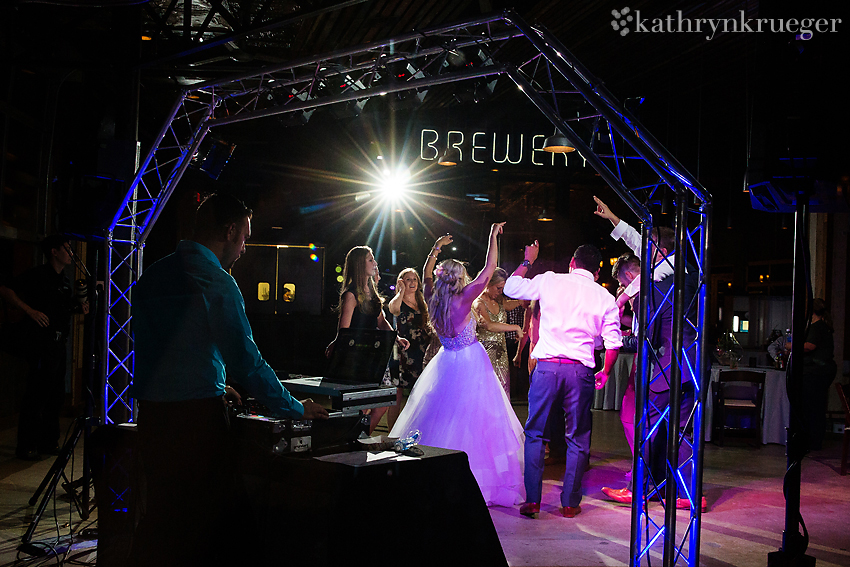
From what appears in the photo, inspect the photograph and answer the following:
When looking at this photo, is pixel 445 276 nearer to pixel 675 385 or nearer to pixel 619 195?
pixel 619 195

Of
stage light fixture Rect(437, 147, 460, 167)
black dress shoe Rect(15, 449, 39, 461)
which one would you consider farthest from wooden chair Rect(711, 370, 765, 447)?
black dress shoe Rect(15, 449, 39, 461)

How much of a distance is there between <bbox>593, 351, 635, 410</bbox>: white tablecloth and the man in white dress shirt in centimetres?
430

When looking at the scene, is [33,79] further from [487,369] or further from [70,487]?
[487,369]

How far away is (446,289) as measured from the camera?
504 centimetres

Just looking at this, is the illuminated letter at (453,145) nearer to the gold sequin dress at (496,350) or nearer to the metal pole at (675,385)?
the gold sequin dress at (496,350)

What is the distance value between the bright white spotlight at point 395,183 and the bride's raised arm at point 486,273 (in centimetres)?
802

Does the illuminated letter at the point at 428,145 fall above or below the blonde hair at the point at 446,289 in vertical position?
above

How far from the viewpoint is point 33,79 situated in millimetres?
7930

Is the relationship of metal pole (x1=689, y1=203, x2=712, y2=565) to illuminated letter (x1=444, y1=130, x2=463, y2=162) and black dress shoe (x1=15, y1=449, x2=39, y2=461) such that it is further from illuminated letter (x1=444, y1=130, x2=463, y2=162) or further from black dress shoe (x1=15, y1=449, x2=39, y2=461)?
illuminated letter (x1=444, y1=130, x2=463, y2=162)

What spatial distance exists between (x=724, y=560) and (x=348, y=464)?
104 inches

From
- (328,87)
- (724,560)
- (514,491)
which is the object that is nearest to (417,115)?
(328,87)

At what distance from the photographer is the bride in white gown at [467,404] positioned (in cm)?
470

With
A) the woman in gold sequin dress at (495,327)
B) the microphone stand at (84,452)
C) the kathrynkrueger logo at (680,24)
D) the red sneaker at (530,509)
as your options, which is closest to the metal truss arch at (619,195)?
the microphone stand at (84,452)

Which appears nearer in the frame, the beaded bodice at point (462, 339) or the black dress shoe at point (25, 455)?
the beaded bodice at point (462, 339)
